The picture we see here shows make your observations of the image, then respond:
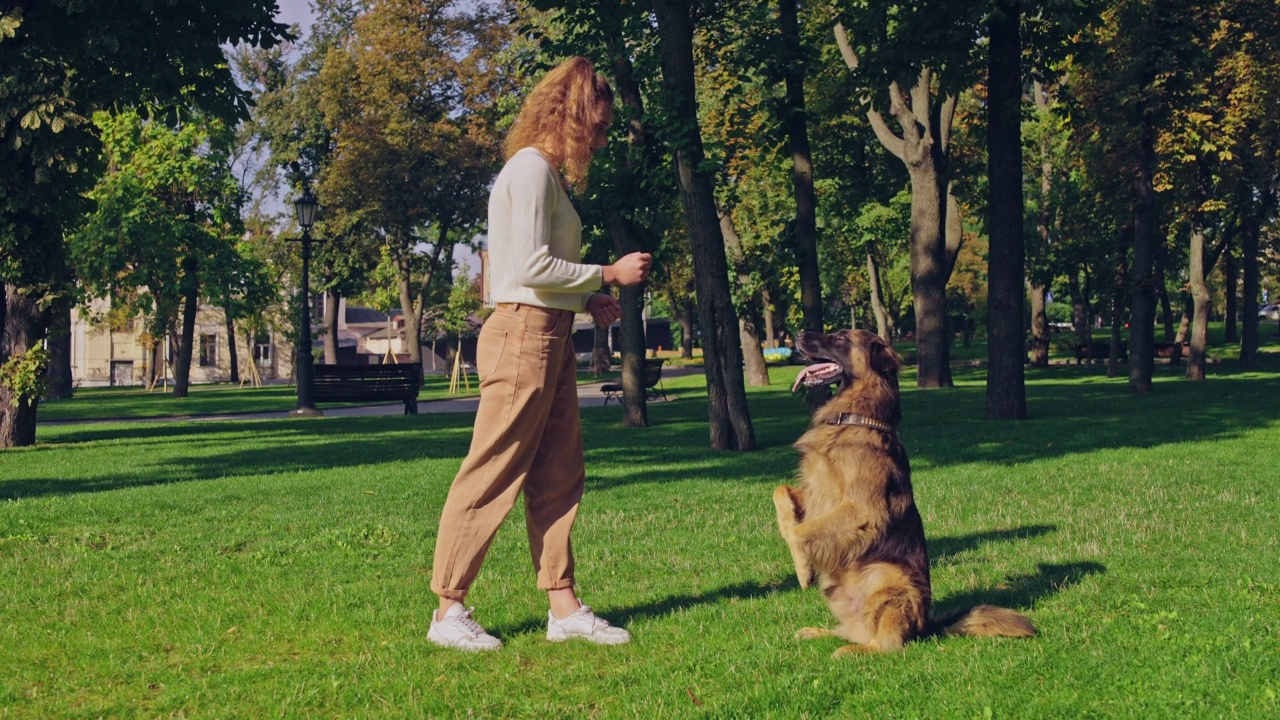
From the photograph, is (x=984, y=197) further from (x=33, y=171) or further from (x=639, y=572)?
(x=639, y=572)

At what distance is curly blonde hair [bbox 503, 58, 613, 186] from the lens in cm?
539

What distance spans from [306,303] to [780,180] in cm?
1968

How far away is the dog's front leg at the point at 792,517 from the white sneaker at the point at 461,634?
1492 millimetres

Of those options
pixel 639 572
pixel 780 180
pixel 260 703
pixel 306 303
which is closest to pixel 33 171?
pixel 306 303

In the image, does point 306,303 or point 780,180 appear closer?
point 306,303

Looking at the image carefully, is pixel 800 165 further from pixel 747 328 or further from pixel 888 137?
pixel 747 328

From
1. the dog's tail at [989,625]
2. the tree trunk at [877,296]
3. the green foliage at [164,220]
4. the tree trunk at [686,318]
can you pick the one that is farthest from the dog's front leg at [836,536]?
the tree trunk at [686,318]

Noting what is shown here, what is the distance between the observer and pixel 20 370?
56.5 feet

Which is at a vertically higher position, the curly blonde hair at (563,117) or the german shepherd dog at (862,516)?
the curly blonde hair at (563,117)

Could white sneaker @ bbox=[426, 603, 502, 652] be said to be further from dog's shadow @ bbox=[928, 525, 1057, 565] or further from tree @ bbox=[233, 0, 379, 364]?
tree @ bbox=[233, 0, 379, 364]

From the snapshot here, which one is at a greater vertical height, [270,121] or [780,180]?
[270,121]

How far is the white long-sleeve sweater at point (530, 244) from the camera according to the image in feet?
16.8

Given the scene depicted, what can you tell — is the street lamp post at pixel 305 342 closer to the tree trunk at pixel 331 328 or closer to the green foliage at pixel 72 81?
the green foliage at pixel 72 81

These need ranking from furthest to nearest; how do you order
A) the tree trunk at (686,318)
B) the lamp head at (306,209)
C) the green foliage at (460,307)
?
the green foliage at (460,307), the tree trunk at (686,318), the lamp head at (306,209)
